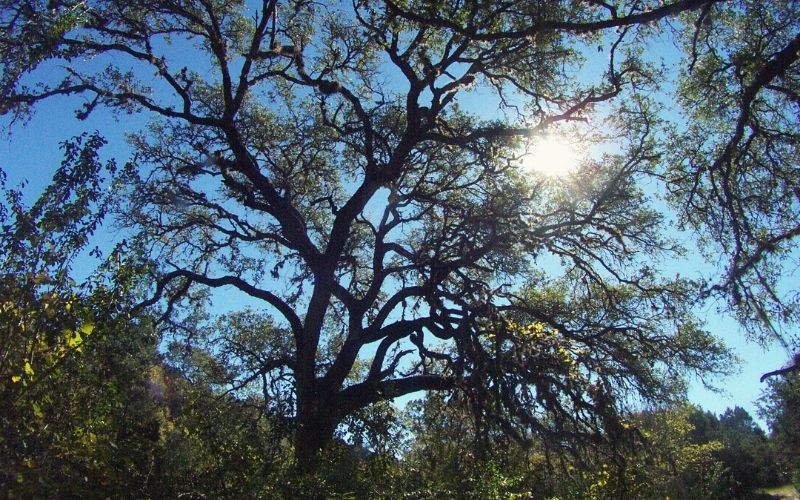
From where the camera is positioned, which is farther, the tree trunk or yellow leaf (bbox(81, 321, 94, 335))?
the tree trunk

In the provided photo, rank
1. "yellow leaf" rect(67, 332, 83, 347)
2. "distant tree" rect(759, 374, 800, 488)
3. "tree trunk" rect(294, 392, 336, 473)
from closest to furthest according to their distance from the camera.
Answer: "yellow leaf" rect(67, 332, 83, 347) → "tree trunk" rect(294, 392, 336, 473) → "distant tree" rect(759, 374, 800, 488)

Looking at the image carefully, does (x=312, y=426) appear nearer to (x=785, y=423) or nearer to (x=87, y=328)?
(x=87, y=328)

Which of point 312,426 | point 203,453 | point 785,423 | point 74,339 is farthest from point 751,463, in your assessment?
point 74,339

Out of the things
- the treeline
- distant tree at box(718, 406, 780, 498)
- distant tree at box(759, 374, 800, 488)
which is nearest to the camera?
the treeline

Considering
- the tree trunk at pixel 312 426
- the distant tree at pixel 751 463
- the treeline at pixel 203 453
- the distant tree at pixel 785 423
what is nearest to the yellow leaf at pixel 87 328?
the treeline at pixel 203 453

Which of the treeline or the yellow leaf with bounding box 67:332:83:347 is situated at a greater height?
the yellow leaf with bounding box 67:332:83:347

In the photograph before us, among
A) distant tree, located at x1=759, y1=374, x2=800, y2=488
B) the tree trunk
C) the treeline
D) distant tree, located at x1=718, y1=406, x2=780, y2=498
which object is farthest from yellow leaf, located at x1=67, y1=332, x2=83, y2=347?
distant tree, located at x1=718, y1=406, x2=780, y2=498

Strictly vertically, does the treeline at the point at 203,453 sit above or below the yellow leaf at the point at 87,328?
below

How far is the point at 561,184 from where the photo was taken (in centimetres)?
1363

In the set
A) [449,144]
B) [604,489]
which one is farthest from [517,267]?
[604,489]

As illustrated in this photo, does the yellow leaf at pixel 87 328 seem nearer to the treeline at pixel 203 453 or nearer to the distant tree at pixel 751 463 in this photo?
the treeline at pixel 203 453

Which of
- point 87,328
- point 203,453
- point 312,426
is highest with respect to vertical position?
point 312,426

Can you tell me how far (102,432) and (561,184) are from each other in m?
11.1

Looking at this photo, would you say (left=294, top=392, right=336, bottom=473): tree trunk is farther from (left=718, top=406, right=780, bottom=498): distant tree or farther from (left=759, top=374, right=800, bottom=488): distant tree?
(left=718, top=406, right=780, bottom=498): distant tree
